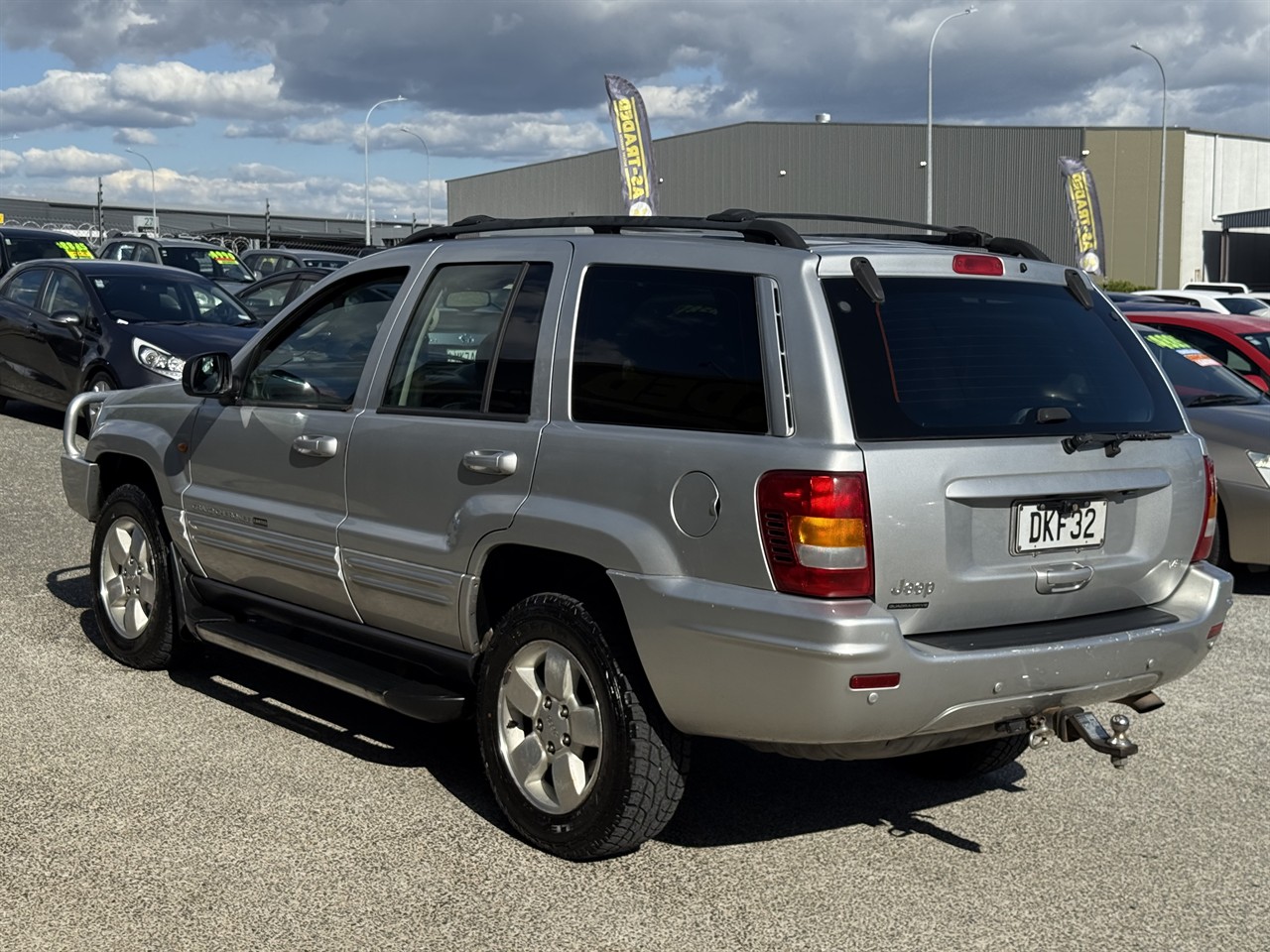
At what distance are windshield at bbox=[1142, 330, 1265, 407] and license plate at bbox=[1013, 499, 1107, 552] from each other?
560cm

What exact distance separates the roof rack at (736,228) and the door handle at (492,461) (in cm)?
78

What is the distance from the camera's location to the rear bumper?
3816 mm

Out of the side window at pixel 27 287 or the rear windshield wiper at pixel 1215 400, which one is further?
the side window at pixel 27 287

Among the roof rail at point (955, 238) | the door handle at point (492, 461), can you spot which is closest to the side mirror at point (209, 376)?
the door handle at point (492, 461)

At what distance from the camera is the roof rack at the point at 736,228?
4.32 meters

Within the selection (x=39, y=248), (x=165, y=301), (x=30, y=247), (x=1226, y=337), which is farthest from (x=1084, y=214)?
(x=165, y=301)

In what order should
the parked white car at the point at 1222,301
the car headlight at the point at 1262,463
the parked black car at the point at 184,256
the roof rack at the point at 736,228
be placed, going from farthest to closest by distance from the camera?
the parked black car at the point at 184,256
the parked white car at the point at 1222,301
the car headlight at the point at 1262,463
the roof rack at the point at 736,228

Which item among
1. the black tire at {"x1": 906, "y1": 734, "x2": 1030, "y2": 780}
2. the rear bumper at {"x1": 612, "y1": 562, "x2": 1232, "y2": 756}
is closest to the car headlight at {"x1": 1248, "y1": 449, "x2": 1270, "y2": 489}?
the black tire at {"x1": 906, "y1": 734, "x2": 1030, "y2": 780}

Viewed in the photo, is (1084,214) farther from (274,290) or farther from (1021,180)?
(274,290)

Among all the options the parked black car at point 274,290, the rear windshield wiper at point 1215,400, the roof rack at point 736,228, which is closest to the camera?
the roof rack at point 736,228

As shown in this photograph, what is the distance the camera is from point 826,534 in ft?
12.5

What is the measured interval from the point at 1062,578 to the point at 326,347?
9.17 ft

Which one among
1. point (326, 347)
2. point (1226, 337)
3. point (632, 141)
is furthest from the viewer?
point (632, 141)

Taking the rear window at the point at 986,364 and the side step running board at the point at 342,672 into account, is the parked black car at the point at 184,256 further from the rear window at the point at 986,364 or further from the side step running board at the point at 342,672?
the rear window at the point at 986,364
